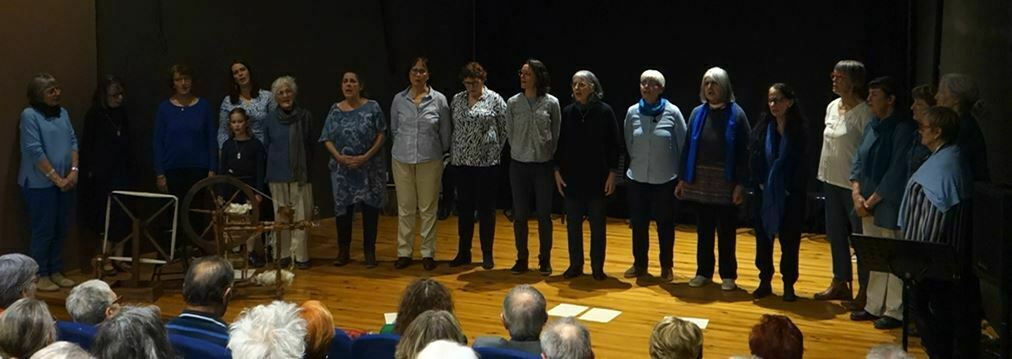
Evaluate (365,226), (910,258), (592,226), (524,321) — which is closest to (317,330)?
(524,321)

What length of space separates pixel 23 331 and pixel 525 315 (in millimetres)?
1550

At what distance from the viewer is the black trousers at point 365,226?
7.11 meters

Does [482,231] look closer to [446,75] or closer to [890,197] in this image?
[890,197]

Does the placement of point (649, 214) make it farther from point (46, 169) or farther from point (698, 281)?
point (46, 169)

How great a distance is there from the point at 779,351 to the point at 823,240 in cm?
578

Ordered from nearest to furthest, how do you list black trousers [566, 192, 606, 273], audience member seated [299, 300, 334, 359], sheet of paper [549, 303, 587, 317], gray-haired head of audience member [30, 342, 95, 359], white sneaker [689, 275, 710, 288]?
gray-haired head of audience member [30, 342, 95, 359] → audience member seated [299, 300, 334, 359] → sheet of paper [549, 303, 587, 317] → white sneaker [689, 275, 710, 288] → black trousers [566, 192, 606, 273]

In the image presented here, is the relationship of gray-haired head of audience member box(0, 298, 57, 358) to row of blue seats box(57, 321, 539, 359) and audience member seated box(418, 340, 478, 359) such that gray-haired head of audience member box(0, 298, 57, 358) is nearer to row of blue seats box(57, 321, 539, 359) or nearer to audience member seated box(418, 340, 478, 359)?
row of blue seats box(57, 321, 539, 359)

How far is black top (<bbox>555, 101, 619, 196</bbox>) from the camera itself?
21.3 feet

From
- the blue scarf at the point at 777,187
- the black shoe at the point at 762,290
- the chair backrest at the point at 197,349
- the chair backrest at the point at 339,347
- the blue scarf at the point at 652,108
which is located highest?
the blue scarf at the point at 652,108

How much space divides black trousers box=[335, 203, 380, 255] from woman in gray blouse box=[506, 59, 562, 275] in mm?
1036

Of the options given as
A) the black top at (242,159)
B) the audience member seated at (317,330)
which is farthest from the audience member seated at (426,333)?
the black top at (242,159)

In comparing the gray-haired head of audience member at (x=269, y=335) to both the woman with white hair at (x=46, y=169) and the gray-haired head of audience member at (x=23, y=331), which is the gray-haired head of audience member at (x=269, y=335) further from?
the woman with white hair at (x=46, y=169)

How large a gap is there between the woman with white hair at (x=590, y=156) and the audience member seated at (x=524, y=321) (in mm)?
3084

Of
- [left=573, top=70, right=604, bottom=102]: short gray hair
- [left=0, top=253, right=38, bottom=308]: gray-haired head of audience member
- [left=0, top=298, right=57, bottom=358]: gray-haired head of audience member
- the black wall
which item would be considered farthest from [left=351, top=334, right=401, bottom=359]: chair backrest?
the black wall
